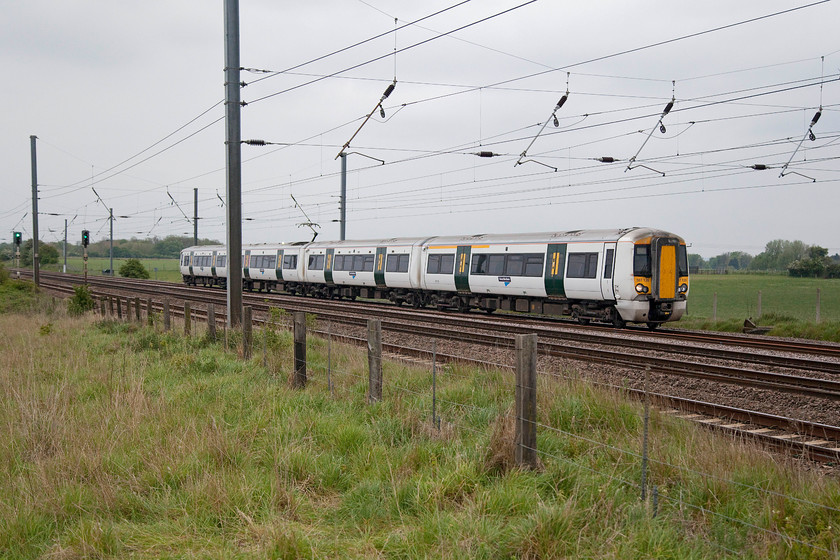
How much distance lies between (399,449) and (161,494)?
2122mm

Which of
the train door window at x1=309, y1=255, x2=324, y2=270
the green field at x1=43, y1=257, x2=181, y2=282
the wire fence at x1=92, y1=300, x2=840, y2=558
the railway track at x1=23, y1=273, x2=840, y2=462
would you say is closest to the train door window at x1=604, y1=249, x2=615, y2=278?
the railway track at x1=23, y1=273, x2=840, y2=462

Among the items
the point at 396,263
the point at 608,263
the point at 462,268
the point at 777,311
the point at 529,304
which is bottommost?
the point at 777,311

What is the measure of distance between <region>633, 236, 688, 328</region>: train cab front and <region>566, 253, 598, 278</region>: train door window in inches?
53.0

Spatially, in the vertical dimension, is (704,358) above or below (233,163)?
below

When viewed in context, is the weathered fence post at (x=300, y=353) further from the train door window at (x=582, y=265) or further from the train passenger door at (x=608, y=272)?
the train door window at (x=582, y=265)

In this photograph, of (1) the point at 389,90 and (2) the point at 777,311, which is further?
(2) the point at 777,311

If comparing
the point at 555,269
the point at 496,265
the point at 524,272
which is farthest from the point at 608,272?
the point at 496,265

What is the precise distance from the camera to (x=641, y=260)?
768 inches

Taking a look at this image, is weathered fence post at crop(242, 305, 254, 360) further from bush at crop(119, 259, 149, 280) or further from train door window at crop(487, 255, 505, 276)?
bush at crop(119, 259, 149, 280)

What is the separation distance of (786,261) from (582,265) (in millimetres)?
98791

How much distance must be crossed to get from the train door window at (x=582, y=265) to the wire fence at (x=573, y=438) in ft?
32.7

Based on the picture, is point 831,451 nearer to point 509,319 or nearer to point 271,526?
point 271,526

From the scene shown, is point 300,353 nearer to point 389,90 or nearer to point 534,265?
point 389,90

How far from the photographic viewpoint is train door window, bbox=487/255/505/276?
2406 cm
